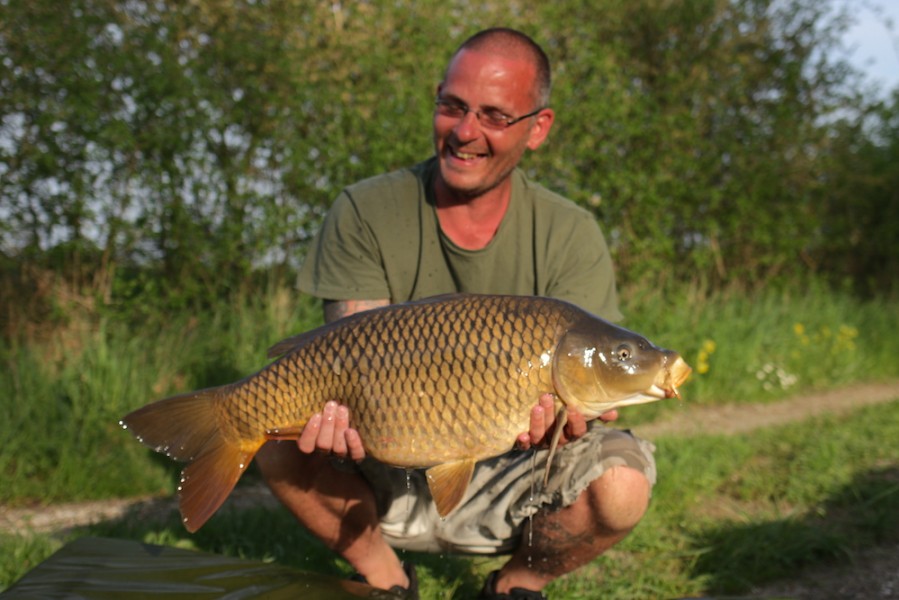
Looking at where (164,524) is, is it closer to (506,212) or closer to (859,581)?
(506,212)

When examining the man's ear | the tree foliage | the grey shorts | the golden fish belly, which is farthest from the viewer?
the tree foliage

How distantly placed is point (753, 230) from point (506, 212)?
490 centimetres

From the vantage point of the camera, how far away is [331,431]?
200cm

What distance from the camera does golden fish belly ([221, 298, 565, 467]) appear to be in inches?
75.5

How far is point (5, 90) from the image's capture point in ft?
13.5

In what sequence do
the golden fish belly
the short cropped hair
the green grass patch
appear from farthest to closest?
the green grass patch
the short cropped hair
the golden fish belly

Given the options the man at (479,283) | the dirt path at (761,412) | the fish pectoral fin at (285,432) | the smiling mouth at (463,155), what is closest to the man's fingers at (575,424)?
the man at (479,283)

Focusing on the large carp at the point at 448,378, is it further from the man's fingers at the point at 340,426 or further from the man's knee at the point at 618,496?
the man's knee at the point at 618,496

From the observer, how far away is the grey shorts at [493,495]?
2248 mm

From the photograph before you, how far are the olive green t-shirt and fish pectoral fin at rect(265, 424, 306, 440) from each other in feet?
1.66

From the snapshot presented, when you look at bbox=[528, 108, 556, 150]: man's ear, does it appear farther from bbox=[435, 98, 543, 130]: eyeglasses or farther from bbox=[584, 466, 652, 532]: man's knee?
bbox=[584, 466, 652, 532]: man's knee

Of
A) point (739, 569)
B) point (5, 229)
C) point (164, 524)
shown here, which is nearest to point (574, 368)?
point (739, 569)

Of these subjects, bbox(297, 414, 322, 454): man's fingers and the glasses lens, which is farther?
the glasses lens

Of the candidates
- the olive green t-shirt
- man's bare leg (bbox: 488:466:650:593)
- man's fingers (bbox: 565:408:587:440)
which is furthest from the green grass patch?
man's fingers (bbox: 565:408:587:440)
